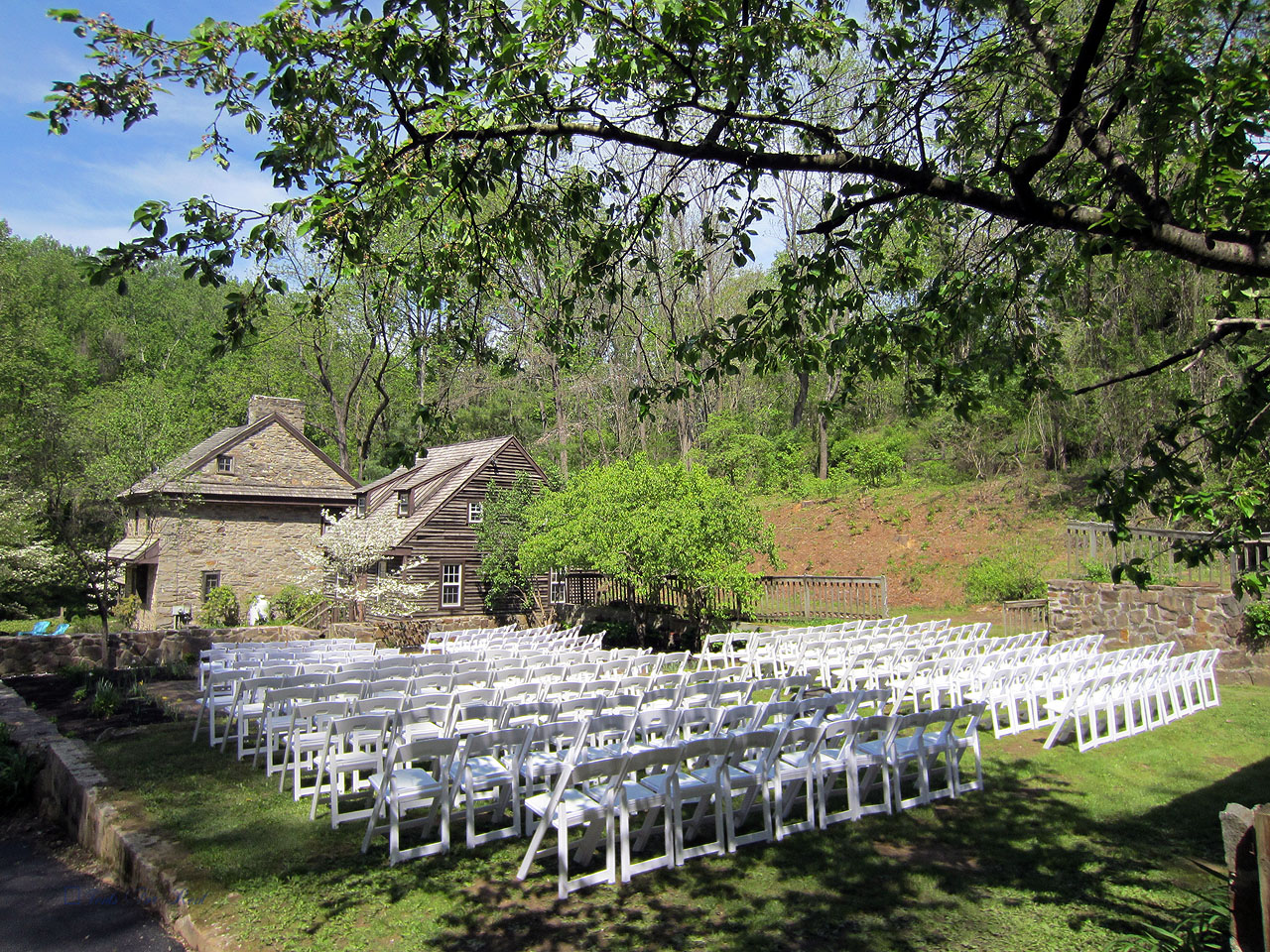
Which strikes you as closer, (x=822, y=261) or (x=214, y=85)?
(x=214, y=85)

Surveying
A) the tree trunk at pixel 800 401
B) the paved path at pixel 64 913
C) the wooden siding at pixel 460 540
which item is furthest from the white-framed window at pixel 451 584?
the paved path at pixel 64 913

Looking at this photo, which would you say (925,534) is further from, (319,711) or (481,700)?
(319,711)

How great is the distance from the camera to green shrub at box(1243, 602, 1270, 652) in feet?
40.3

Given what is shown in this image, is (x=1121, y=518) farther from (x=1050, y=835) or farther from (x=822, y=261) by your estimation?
(x=1050, y=835)

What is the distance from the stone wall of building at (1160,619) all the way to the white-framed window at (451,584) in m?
17.8

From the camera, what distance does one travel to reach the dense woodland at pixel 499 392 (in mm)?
6828

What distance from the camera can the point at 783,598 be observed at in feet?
71.7

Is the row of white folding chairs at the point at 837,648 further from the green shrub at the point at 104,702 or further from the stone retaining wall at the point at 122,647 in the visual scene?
the stone retaining wall at the point at 122,647

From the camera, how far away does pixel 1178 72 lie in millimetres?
4199

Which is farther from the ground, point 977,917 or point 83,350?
point 83,350

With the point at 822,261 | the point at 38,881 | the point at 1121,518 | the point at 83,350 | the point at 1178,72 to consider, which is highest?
the point at 83,350

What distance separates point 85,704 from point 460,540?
1533 centimetres

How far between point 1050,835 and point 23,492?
22.6 m

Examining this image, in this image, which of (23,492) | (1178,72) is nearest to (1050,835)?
(1178,72)
